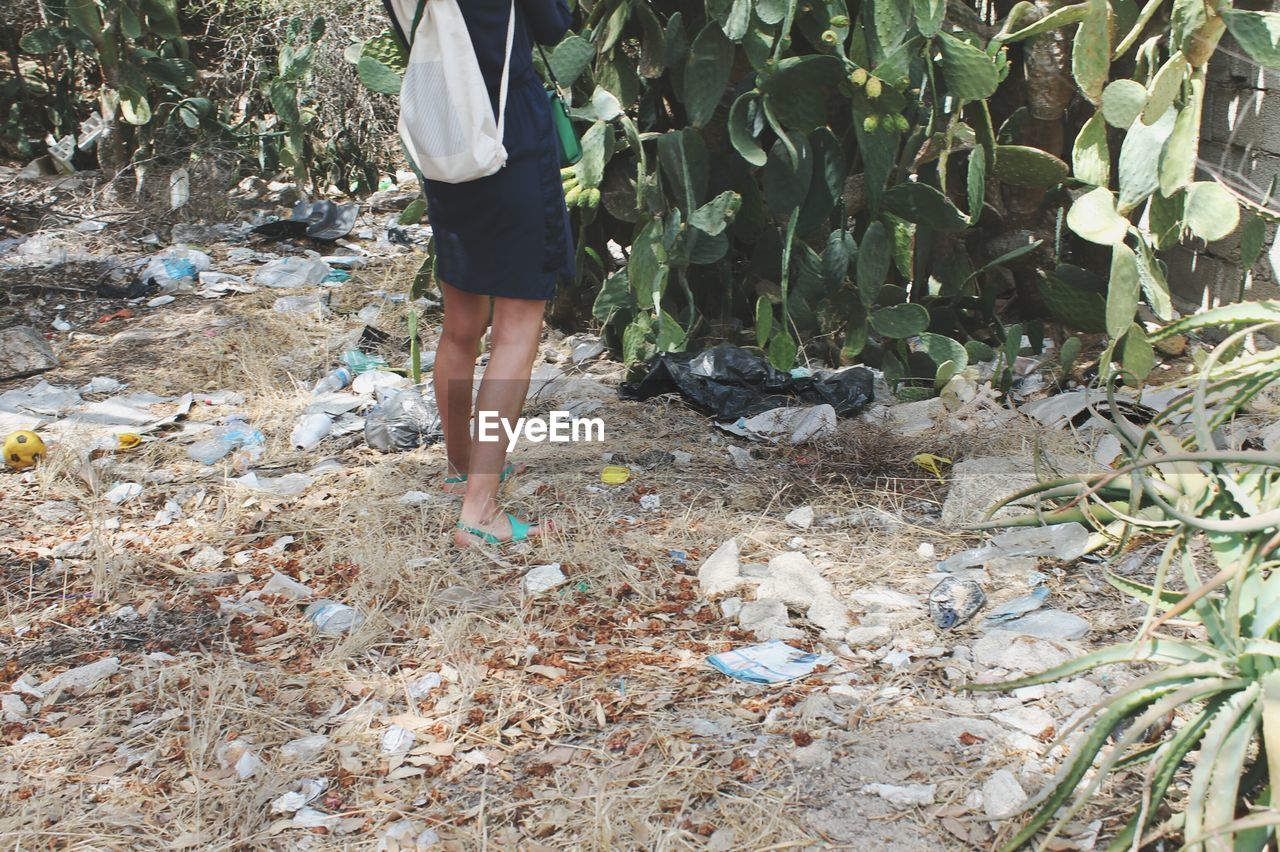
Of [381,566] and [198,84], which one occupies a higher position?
[198,84]

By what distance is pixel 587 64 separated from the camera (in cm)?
329

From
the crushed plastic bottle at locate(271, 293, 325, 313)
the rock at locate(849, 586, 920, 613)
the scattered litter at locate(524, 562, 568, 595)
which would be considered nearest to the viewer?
the rock at locate(849, 586, 920, 613)

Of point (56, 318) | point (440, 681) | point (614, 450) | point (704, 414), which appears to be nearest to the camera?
point (440, 681)

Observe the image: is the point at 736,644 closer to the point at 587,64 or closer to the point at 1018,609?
the point at 1018,609

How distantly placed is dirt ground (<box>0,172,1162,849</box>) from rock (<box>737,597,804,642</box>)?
0.10 feet

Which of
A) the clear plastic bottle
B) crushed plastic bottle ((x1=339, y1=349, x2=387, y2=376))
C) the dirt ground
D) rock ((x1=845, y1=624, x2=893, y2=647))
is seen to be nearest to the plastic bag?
the dirt ground

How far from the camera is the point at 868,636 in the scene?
2240 millimetres

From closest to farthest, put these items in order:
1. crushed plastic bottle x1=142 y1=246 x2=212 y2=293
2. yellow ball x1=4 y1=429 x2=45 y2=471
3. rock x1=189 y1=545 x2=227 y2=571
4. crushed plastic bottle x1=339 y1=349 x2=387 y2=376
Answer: rock x1=189 y1=545 x2=227 y2=571, yellow ball x1=4 y1=429 x2=45 y2=471, crushed plastic bottle x1=339 y1=349 x2=387 y2=376, crushed plastic bottle x1=142 y1=246 x2=212 y2=293

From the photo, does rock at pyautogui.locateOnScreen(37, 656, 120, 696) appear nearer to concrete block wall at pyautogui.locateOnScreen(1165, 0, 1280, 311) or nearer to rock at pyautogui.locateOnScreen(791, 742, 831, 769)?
rock at pyautogui.locateOnScreen(791, 742, 831, 769)

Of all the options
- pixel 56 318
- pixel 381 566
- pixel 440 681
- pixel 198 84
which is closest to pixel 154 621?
pixel 381 566

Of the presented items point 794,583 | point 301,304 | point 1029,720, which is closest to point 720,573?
point 794,583

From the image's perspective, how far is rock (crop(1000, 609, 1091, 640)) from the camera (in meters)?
2.19

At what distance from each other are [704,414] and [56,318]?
2.65 metres

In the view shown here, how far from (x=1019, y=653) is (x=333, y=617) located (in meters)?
1.31
